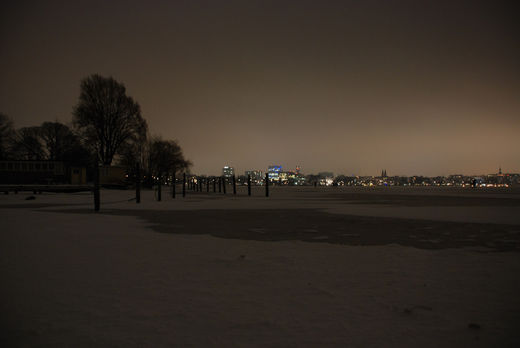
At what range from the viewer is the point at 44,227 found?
7.80m

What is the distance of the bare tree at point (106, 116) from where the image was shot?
119 feet

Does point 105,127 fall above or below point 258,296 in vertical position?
above

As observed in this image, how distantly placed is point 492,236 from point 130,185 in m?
40.7

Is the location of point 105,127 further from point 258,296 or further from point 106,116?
A: point 258,296

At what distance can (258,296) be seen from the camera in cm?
310

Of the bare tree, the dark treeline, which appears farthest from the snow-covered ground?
the bare tree

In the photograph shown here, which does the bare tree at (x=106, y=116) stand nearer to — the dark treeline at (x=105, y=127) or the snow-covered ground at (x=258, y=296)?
the dark treeline at (x=105, y=127)

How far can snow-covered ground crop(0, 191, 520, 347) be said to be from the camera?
2305 mm

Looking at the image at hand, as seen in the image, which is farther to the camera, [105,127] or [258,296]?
[105,127]

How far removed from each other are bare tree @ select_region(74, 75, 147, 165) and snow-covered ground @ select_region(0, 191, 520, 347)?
3432 cm

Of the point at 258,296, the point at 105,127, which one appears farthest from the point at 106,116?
the point at 258,296

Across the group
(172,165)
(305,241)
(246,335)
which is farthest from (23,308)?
(172,165)

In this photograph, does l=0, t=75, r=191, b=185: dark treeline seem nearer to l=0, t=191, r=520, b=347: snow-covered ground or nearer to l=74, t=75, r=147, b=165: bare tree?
l=74, t=75, r=147, b=165: bare tree

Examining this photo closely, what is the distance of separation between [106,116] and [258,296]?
3819 centimetres
